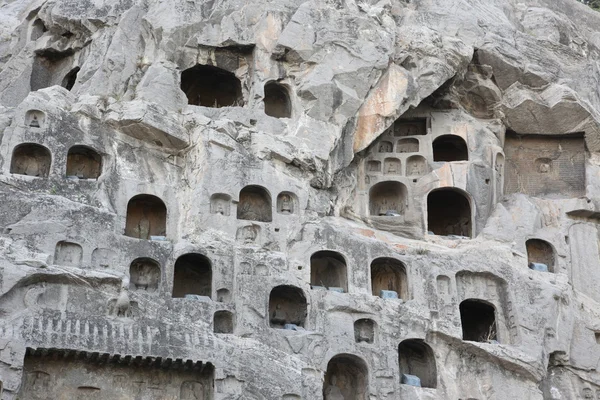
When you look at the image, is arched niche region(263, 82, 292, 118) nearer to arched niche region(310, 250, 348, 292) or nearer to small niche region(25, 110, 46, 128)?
arched niche region(310, 250, 348, 292)

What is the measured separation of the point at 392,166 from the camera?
37.0 metres

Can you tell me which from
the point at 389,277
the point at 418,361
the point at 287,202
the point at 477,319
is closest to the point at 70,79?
the point at 287,202

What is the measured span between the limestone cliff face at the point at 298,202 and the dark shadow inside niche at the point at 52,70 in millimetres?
103

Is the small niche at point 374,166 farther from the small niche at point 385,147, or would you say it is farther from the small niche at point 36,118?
the small niche at point 36,118

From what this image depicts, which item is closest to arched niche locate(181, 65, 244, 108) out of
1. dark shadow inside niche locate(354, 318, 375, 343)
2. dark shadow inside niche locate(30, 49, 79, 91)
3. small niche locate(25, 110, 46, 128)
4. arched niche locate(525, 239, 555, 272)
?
dark shadow inside niche locate(30, 49, 79, 91)

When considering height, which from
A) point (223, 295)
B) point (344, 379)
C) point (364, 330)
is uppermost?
point (223, 295)

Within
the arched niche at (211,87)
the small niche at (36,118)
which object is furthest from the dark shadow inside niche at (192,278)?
the arched niche at (211,87)

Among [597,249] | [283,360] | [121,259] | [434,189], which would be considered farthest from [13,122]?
[597,249]

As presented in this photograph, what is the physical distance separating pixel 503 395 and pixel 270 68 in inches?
558

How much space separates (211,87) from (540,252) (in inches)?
561

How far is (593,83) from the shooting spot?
3812cm

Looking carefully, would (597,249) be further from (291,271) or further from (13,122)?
(13,122)

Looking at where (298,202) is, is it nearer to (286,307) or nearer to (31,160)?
(286,307)

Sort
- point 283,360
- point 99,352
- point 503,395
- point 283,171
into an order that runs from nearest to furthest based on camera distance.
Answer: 1. point 99,352
2. point 283,360
3. point 503,395
4. point 283,171
